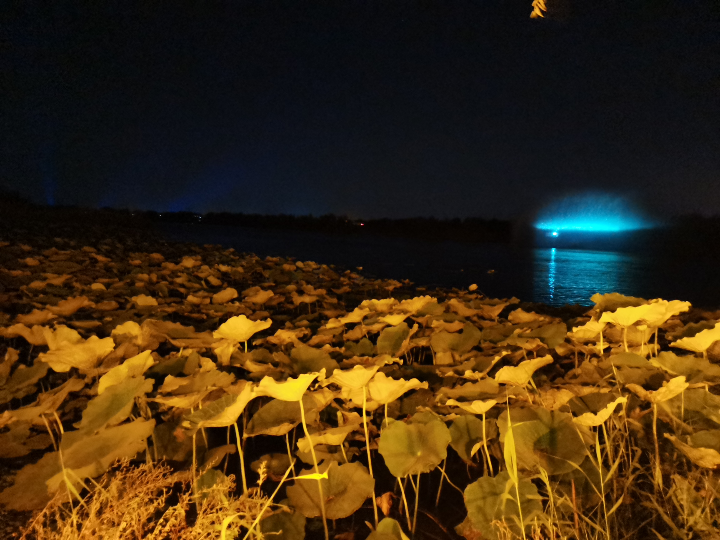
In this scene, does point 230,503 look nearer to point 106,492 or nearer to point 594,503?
point 106,492

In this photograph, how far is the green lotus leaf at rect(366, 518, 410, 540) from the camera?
37.4 inches

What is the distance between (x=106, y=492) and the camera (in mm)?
1026

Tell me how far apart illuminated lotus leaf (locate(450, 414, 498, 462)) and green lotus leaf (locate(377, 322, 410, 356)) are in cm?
43

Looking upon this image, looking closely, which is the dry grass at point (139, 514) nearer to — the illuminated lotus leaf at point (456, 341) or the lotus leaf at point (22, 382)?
the lotus leaf at point (22, 382)

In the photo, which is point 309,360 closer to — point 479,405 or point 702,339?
point 479,405

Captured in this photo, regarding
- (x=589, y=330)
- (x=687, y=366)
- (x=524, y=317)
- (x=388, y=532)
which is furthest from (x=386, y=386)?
(x=524, y=317)

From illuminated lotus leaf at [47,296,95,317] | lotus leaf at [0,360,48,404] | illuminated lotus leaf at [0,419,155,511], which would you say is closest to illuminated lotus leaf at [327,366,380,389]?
illuminated lotus leaf at [0,419,155,511]

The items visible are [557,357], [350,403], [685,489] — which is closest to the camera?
[685,489]

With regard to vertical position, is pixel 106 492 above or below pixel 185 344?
below

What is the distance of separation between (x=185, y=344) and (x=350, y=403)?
0.75 meters

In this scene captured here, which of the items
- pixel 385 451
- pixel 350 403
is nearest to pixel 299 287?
pixel 350 403

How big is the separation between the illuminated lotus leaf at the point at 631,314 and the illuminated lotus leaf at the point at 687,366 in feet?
0.44

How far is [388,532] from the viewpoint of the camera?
3.17ft

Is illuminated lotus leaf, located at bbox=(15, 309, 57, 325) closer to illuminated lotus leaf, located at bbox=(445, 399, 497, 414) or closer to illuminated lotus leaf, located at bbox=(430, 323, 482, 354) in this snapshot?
illuminated lotus leaf, located at bbox=(430, 323, 482, 354)
